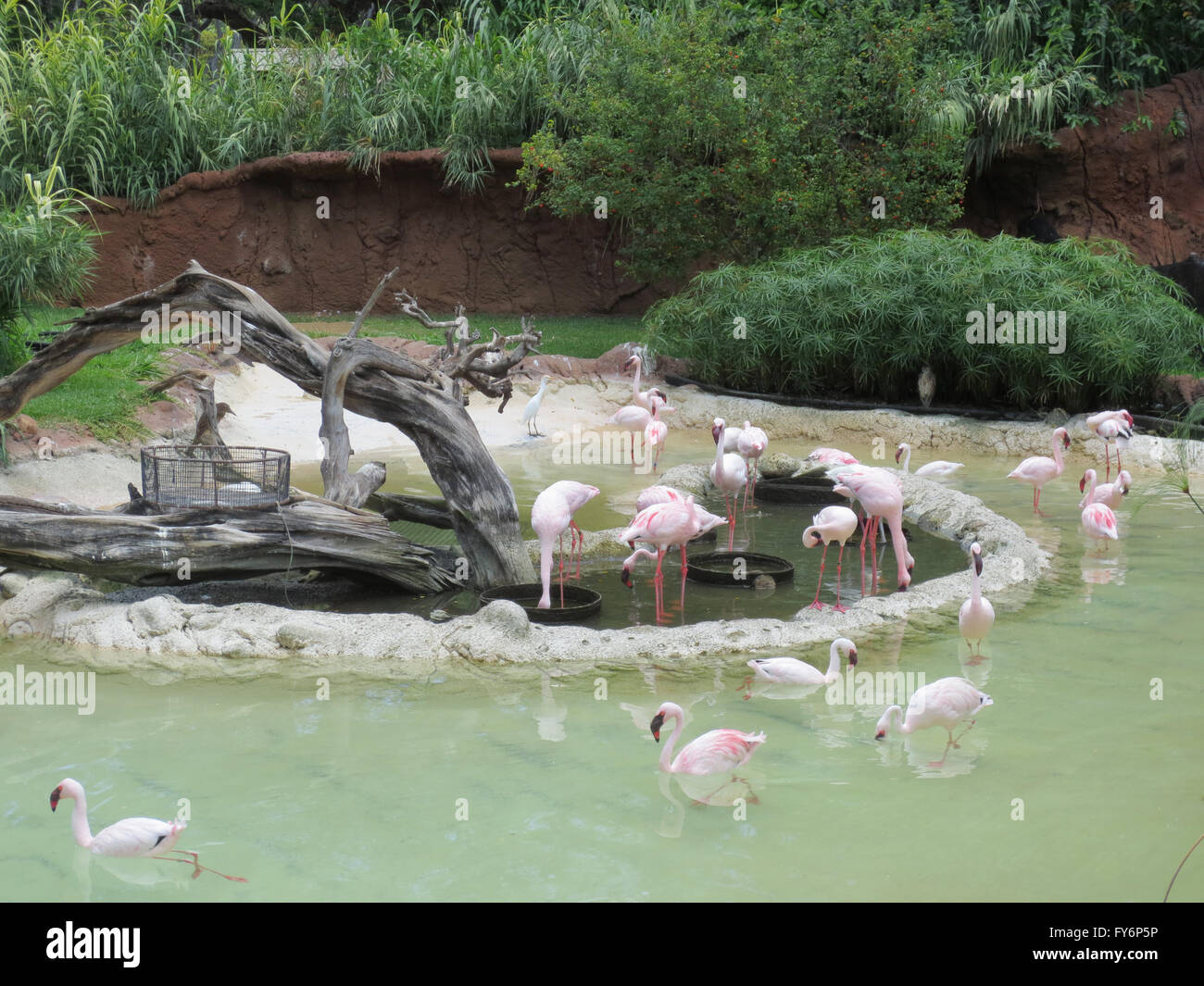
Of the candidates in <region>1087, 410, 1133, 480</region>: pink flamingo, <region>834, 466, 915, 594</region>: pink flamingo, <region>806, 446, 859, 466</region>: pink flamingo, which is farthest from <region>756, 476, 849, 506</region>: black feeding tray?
<region>834, 466, 915, 594</region>: pink flamingo

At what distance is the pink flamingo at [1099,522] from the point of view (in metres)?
7.36

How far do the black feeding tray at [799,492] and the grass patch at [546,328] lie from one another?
4.92 meters

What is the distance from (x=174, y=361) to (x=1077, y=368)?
8.55m

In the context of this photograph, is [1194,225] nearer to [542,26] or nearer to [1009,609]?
[542,26]

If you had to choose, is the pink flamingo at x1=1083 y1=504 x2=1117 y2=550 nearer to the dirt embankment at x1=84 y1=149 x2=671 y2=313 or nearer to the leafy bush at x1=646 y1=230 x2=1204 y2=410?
the leafy bush at x1=646 y1=230 x2=1204 y2=410

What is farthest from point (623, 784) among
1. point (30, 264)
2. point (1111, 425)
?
point (30, 264)

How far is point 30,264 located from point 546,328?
8.28 m

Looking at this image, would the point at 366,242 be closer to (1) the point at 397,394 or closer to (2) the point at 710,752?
(1) the point at 397,394

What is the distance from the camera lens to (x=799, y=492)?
30.4ft

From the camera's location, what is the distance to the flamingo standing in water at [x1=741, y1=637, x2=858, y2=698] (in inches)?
197

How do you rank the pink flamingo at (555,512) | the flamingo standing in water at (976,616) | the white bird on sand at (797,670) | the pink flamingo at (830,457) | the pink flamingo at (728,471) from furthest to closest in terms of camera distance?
Answer: the pink flamingo at (830,457) < the pink flamingo at (728,471) < the pink flamingo at (555,512) < the flamingo standing in water at (976,616) < the white bird on sand at (797,670)

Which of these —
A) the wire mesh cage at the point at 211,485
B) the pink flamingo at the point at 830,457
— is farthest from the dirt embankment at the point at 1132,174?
the wire mesh cage at the point at 211,485

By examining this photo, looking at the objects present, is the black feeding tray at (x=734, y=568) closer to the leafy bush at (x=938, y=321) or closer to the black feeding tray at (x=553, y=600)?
the black feeding tray at (x=553, y=600)

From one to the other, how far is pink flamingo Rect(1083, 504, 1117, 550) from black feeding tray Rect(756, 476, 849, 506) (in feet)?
6.58
